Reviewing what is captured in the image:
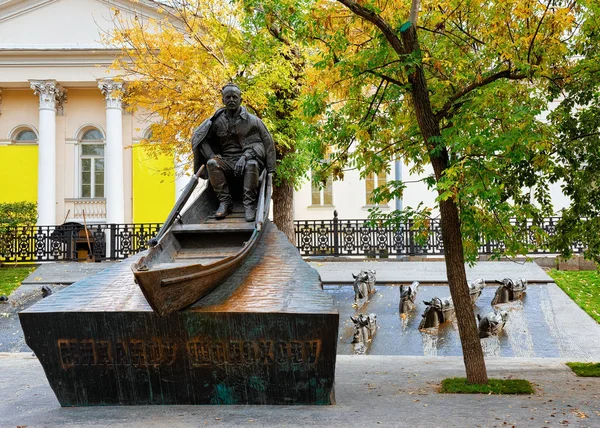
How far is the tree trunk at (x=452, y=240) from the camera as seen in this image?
7.37 m

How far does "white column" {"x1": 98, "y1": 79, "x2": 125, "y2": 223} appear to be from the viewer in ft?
93.9

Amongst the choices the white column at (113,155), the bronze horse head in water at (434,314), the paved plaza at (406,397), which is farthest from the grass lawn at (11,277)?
the bronze horse head in water at (434,314)

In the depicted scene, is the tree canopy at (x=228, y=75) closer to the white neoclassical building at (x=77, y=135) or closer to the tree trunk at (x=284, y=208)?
the tree trunk at (x=284, y=208)

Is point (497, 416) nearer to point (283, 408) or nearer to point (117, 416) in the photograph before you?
point (283, 408)

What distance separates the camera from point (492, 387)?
7.15m

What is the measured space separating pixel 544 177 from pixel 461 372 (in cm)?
279

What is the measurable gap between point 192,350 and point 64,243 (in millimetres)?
18442

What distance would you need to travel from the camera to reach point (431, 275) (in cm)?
1638

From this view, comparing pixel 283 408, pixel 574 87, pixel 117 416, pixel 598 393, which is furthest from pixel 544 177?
pixel 117 416

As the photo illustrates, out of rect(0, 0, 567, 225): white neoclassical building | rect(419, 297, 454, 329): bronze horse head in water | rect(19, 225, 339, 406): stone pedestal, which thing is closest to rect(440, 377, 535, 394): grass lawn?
rect(19, 225, 339, 406): stone pedestal

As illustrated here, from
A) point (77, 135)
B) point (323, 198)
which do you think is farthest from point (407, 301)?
point (77, 135)

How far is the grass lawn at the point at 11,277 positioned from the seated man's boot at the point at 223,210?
10731 mm

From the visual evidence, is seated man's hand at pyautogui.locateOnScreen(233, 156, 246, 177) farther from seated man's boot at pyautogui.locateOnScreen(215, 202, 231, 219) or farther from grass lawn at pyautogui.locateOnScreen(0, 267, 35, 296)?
grass lawn at pyautogui.locateOnScreen(0, 267, 35, 296)

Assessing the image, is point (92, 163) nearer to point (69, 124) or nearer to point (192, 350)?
point (69, 124)
